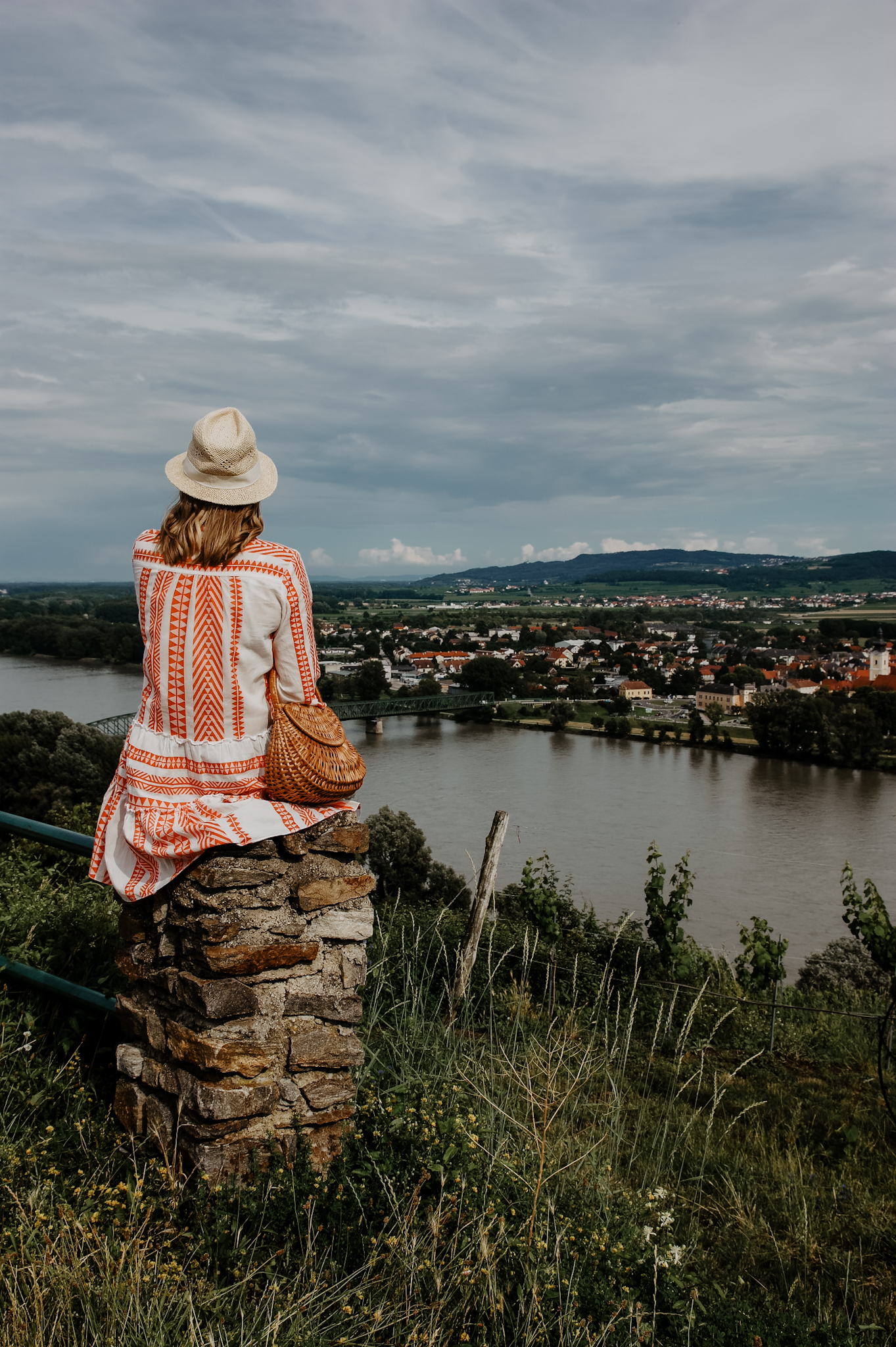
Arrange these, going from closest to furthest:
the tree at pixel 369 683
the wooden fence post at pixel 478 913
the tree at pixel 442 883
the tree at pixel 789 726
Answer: the wooden fence post at pixel 478 913
the tree at pixel 442 883
the tree at pixel 789 726
the tree at pixel 369 683

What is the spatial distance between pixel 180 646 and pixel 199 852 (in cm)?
35

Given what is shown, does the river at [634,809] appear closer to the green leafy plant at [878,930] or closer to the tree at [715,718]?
the tree at [715,718]

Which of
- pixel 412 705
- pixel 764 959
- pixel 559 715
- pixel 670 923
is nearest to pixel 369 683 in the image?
pixel 412 705

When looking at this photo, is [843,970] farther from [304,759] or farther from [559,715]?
[559,715]

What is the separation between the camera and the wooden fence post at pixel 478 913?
3.17m

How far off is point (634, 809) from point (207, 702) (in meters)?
26.1

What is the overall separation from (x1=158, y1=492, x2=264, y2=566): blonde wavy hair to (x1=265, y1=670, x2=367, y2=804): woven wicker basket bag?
24cm

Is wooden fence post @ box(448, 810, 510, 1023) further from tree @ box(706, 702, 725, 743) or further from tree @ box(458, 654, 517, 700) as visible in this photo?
tree @ box(458, 654, 517, 700)

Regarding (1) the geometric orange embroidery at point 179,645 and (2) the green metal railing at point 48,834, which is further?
(2) the green metal railing at point 48,834

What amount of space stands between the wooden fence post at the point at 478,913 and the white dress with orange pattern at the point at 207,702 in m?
1.42

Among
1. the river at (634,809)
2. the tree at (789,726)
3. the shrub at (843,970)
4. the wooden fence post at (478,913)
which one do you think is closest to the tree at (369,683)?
the river at (634,809)

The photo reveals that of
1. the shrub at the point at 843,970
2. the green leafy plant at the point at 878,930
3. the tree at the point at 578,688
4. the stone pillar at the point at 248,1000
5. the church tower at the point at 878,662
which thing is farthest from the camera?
the church tower at the point at 878,662

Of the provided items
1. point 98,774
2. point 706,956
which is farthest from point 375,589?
point 706,956

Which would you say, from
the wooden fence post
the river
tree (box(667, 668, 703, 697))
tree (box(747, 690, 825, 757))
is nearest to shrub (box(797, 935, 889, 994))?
the river
